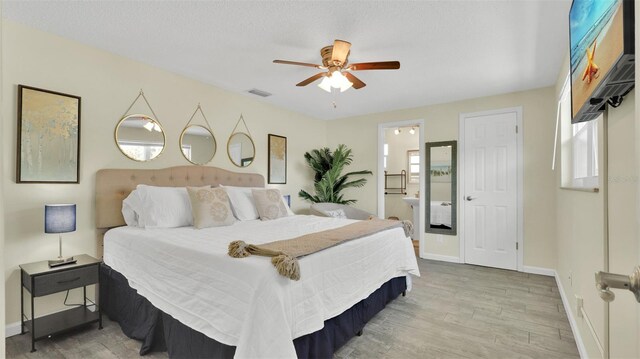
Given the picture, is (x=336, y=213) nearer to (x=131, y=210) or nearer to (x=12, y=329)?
(x=131, y=210)

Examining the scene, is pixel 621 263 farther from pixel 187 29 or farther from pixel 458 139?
pixel 458 139

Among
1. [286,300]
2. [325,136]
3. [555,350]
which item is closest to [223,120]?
[325,136]

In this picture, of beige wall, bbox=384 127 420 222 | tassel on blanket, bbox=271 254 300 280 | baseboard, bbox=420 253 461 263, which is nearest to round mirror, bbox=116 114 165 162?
tassel on blanket, bbox=271 254 300 280

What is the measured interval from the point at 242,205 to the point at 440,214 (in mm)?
2985

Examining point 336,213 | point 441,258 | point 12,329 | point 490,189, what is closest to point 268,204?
point 336,213

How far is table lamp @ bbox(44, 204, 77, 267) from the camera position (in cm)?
233

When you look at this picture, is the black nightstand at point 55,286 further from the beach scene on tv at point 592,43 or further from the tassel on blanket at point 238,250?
the beach scene on tv at point 592,43

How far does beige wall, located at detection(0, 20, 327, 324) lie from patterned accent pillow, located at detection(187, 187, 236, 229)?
752 millimetres

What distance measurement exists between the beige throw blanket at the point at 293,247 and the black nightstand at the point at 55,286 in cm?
144

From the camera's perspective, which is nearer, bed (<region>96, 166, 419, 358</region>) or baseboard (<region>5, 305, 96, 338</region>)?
bed (<region>96, 166, 419, 358</region>)

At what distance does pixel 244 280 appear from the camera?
5.38ft

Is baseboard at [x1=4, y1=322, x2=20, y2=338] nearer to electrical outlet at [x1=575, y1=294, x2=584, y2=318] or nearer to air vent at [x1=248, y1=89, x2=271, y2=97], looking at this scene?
air vent at [x1=248, y1=89, x2=271, y2=97]

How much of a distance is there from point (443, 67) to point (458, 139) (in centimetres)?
156

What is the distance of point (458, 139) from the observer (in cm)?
452
